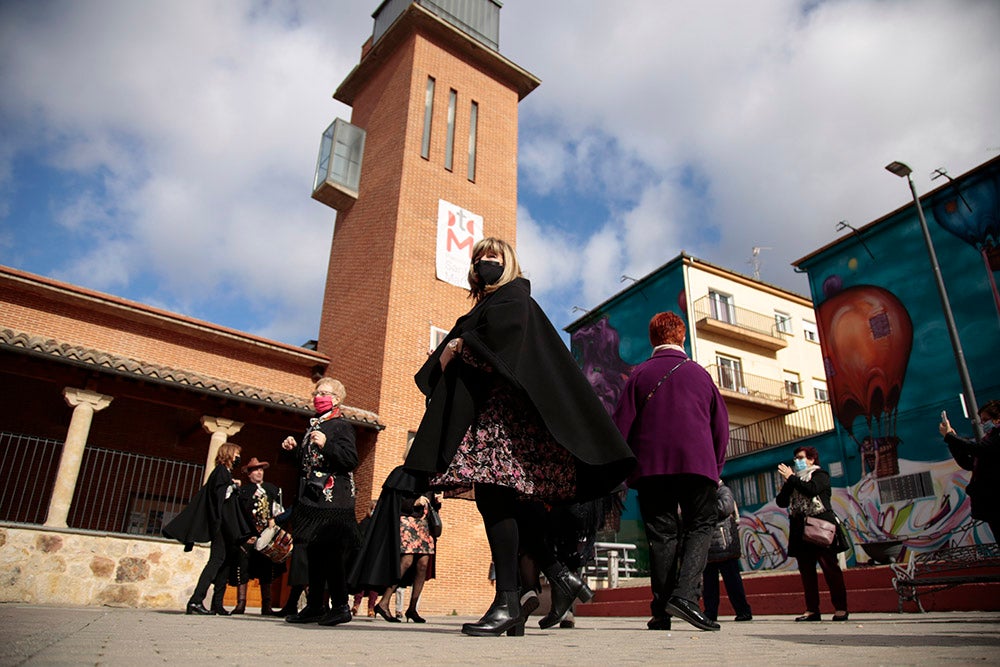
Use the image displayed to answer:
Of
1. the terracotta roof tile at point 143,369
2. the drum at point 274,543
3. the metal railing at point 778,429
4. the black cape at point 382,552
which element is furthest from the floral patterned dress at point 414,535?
the metal railing at point 778,429

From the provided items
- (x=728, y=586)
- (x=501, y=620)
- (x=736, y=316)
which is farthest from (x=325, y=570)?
(x=736, y=316)

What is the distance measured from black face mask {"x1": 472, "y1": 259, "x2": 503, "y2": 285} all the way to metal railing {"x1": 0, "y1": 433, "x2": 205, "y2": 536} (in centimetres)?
1085

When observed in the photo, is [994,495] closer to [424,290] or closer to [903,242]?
[424,290]

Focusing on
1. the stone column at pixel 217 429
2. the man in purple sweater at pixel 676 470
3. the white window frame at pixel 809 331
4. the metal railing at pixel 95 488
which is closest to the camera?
the man in purple sweater at pixel 676 470

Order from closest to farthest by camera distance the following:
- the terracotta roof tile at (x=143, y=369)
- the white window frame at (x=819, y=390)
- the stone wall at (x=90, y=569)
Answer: the stone wall at (x=90, y=569) < the terracotta roof tile at (x=143, y=369) < the white window frame at (x=819, y=390)

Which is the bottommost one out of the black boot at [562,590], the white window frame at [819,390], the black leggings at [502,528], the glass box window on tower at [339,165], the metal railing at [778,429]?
the black boot at [562,590]

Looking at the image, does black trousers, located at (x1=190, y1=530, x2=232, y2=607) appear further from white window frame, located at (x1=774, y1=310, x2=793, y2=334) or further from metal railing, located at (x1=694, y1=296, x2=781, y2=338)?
white window frame, located at (x1=774, y1=310, x2=793, y2=334)

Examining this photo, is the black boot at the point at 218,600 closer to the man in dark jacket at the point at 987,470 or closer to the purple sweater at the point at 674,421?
the purple sweater at the point at 674,421

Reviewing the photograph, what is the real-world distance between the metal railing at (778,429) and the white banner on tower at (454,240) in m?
12.2

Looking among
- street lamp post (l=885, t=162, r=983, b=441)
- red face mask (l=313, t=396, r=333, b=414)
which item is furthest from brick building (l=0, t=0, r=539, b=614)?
street lamp post (l=885, t=162, r=983, b=441)

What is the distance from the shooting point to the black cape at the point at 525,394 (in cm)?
315

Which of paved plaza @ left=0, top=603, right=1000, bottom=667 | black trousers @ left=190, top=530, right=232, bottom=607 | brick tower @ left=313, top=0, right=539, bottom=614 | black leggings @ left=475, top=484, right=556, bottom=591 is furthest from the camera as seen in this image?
brick tower @ left=313, top=0, right=539, bottom=614

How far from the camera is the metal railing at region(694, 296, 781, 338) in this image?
27031 mm

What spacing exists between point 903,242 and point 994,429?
57.6ft
